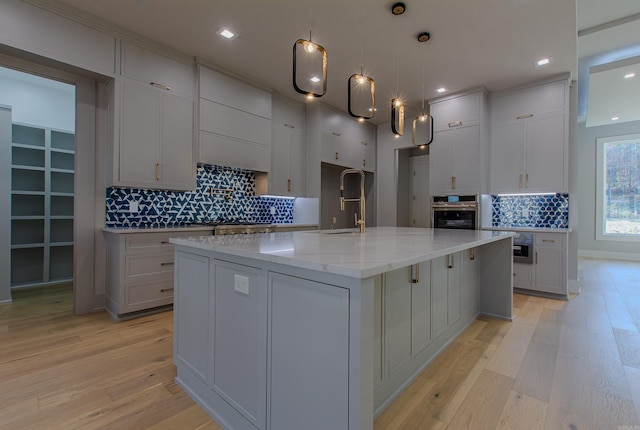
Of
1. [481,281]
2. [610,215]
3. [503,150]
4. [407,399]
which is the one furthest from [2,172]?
[610,215]

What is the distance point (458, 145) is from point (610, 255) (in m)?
5.61

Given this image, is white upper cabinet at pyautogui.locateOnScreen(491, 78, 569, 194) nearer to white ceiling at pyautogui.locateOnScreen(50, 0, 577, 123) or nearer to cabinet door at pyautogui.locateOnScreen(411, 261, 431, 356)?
white ceiling at pyautogui.locateOnScreen(50, 0, 577, 123)

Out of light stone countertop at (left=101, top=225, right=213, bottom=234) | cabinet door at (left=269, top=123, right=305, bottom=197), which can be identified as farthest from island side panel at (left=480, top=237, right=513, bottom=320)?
light stone countertop at (left=101, top=225, right=213, bottom=234)

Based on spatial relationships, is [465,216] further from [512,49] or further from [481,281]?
[512,49]

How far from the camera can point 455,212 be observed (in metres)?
4.62

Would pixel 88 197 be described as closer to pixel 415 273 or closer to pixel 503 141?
pixel 415 273

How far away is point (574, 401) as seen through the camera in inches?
66.1

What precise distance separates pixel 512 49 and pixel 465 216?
2.21 m

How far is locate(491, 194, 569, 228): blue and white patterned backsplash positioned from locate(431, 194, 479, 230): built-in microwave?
0.54 m

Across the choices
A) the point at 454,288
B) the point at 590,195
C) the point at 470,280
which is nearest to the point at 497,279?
the point at 470,280

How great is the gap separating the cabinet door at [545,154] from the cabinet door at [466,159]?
64cm

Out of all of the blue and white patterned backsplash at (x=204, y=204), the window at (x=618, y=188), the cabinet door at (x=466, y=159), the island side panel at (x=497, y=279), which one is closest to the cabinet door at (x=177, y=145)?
the blue and white patterned backsplash at (x=204, y=204)

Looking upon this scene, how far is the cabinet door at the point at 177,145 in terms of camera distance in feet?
11.0

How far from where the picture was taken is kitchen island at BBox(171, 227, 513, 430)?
1.04 m
